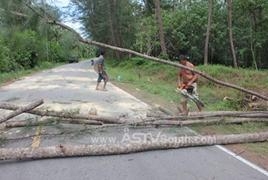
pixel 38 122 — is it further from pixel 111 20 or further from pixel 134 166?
pixel 111 20

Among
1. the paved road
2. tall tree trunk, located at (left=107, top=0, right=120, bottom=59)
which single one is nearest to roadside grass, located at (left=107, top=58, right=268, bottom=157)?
the paved road

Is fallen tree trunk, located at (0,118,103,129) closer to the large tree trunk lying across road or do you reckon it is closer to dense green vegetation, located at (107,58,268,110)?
the large tree trunk lying across road

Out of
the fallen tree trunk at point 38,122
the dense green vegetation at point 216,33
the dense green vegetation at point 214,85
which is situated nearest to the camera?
the fallen tree trunk at point 38,122

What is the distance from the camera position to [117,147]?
8.66 m

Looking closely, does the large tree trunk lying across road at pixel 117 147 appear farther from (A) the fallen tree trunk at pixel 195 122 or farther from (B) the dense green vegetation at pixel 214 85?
(B) the dense green vegetation at pixel 214 85

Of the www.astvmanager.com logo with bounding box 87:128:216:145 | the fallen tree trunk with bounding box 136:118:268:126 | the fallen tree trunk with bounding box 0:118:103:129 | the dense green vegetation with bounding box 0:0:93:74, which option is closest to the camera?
the www.astvmanager.com logo with bounding box 87:128:216:145

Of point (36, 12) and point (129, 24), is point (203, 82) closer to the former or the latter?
point (36, 12)

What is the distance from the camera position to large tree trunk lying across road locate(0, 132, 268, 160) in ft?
26.8

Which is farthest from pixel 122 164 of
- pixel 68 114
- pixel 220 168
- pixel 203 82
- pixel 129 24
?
pixel 129 24

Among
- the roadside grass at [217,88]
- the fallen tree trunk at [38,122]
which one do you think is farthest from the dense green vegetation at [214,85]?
the fallen tree trunk at [38,122]

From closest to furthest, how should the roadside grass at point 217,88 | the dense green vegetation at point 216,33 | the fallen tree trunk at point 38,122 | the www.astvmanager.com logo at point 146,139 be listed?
the www.astvmanager.com logo at point 146,139 < the fallen tree trunk at point 38,122 < the roadside grass at point 217,88 < the dense green vegetation at point 216,33

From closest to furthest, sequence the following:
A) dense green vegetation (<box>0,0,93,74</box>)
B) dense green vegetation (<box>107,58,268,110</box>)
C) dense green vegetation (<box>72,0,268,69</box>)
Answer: dense green vegetation (<box>0,0,93,74</box>) < dense green vegetation (<box>107,58,268,110</box>) < dense green vegetation (<box>72,0,268,69</box>)

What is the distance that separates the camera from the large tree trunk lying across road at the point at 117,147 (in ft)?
26.8

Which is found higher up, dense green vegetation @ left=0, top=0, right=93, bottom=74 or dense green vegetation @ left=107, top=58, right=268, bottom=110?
dense green vegetation @ left=0, top=0, right=93, bottom=74
